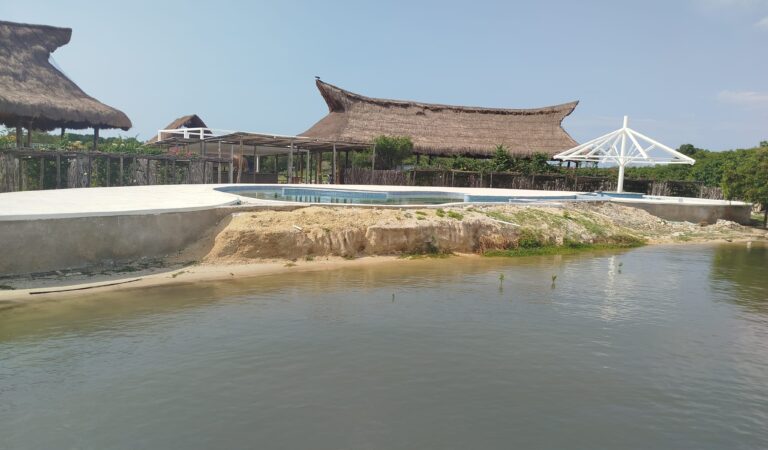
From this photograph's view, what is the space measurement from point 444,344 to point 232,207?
8.35 m

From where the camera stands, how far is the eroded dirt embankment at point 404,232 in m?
13.6

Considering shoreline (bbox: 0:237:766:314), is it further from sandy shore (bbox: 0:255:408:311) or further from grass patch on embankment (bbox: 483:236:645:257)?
grass patch on embankment (bbox: 483:236:645:257)

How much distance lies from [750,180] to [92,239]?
29995mm

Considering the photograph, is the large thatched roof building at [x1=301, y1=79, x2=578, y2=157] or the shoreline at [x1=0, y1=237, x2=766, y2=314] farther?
the large thatched roof building at [x1=301, y1=79, x2=578, y2=157]

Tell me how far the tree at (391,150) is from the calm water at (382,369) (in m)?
19.6

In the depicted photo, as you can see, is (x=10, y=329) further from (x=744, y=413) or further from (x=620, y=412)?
(x=744, y=413)

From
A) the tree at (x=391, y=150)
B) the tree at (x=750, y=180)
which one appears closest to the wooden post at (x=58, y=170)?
the tree at (x=391, y=150)

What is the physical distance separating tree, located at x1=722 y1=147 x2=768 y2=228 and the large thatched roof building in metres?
10.6

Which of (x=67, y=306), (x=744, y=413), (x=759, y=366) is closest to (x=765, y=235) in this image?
(x=759, y=366)

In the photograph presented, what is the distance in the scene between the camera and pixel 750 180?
27.2 metres

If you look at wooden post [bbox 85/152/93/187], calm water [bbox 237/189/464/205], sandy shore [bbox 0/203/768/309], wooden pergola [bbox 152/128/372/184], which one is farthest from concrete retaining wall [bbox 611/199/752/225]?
wooden post [bbox 85/152/93/187]

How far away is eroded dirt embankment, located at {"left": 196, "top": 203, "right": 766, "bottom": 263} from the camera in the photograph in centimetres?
1362

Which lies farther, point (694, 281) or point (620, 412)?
point (694, 281)

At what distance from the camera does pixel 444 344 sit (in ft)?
26.6
